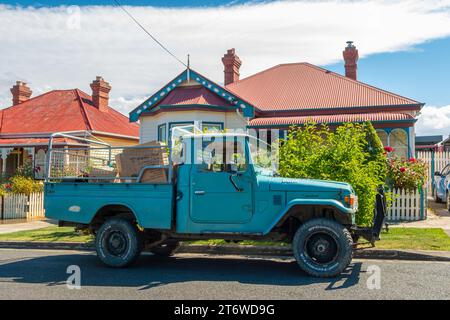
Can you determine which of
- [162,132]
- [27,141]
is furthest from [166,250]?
[27,141]

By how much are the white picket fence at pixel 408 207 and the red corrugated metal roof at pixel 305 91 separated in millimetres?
7244

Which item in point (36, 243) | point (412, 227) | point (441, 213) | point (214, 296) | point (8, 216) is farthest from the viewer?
point (8, 216)

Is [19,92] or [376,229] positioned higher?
[19,92]

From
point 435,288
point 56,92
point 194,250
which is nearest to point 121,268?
point 194,250

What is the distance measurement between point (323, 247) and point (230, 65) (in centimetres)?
2056

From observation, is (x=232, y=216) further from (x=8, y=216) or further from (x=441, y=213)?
(x=8, y=216)

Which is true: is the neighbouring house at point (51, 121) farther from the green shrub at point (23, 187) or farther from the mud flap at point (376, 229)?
the mud flap at point (376, 229)

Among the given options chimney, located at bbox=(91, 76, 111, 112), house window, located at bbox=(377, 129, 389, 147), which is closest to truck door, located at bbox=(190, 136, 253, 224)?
house window, located at bbox=(377, 129, 389, 147)

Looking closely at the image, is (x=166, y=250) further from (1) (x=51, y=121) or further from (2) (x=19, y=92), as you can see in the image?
(2) (x=19, y=92)

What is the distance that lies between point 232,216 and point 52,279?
9.71 ft

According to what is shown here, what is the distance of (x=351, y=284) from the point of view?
668 centimetres

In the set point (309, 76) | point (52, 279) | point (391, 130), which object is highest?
point (309, 76)

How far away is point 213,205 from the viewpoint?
7.58 metres

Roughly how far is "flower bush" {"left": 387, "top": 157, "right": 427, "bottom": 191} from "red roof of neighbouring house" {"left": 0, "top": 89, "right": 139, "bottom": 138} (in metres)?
17.8
